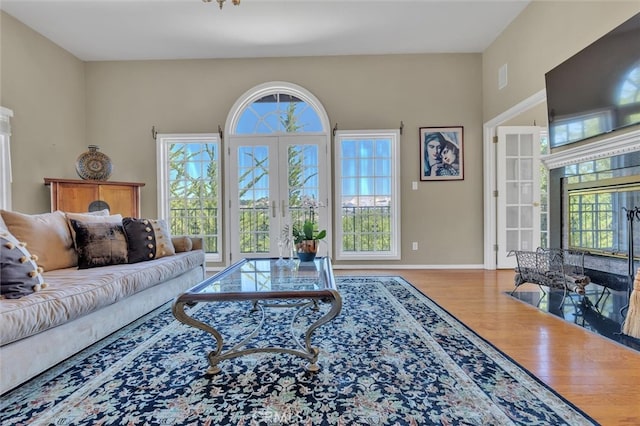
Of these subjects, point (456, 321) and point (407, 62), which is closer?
point (456, 321)

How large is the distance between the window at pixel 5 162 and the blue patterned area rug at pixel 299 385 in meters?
2.58

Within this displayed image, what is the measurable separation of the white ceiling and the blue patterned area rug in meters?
3.32

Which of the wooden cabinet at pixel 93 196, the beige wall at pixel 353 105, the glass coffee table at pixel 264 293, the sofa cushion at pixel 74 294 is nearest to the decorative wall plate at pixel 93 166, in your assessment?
the wooden cabinet at pixel 93 196

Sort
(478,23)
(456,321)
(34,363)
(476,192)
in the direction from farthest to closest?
1. (476,192)
2. (478,23)
3. (456,321)
4. (34,363)

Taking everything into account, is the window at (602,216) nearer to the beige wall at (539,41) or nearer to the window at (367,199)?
the beige wall at (539,41)

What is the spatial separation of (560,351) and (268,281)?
1.82 metres

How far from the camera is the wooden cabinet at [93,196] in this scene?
11.4 feet

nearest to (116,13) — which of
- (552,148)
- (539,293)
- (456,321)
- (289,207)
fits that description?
(289,207)

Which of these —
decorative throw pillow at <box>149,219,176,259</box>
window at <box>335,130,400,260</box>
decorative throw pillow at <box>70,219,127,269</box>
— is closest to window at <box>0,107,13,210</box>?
decorative throw pillow at <box>70,219,127,269</box>

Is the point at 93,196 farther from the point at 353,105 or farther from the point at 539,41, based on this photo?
the point at 539,41

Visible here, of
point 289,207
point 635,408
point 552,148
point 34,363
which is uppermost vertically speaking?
point 552,148

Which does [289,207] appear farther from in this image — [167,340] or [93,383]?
[93,383]

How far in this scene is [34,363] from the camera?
1499mm

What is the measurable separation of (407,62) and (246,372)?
448 cm
